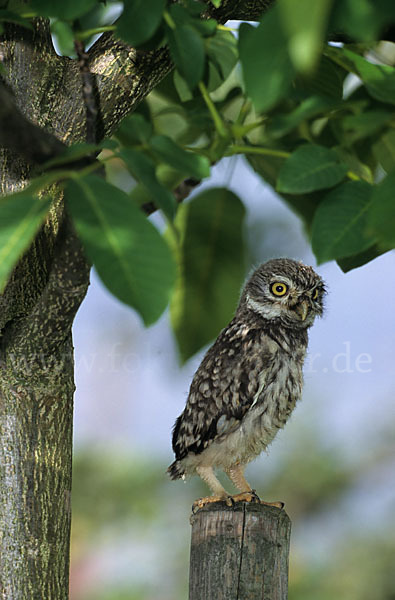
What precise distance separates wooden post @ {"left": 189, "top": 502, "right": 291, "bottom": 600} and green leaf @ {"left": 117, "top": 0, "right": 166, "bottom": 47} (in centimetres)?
138

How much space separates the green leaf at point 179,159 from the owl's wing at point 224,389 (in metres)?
1.36

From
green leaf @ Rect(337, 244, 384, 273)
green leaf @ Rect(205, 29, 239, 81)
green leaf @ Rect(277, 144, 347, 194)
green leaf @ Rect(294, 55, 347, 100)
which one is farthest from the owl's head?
green leaf @ Rect(277, 144, 347, 194)

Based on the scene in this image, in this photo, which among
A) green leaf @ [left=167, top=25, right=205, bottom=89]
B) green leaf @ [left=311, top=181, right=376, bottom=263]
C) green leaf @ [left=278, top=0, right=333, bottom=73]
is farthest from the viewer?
green leaf @ [left=167, top=25, right=205, bottom=89]

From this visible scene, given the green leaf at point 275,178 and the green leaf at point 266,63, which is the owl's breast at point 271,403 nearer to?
the green leaf at point 275,178

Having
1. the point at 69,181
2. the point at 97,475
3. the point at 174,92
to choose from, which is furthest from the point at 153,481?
the point at 69,181

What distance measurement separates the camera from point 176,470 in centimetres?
257

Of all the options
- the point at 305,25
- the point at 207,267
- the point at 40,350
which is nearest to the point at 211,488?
the point at 40,350

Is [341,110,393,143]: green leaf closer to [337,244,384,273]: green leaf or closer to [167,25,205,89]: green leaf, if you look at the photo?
[167,25,205,89]: green leaf

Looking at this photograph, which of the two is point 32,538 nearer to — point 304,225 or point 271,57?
point 304,225

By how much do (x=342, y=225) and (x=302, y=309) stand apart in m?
1.46

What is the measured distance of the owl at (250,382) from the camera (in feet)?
7.70

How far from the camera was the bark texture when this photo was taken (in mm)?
1920

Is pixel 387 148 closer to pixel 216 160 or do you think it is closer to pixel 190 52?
pixel 216 160

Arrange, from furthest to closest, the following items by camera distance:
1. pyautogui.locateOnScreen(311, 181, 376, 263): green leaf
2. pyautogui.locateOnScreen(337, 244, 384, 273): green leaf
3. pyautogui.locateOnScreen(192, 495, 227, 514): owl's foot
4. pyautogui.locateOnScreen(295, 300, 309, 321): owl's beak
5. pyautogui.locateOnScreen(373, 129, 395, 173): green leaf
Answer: pyautogui.locateOnScreen(295, 300, 309, 321): owl's beak → pyautogui.locateOnScreen(192, 495, 227, 514): owl's foot → pyautogui.locateOnScreen(373, 129, 395, 173): green leaf → pyautogui.locateOnScreen(337, 244, 384, 273): green leaf → pyautogui.locateOnScreen(311, 181, 376, 263): green leaf
